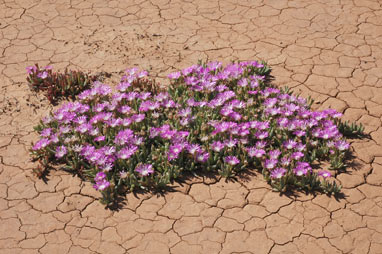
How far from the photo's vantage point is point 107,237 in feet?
16.5

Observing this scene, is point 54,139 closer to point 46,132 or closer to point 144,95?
point 46,132

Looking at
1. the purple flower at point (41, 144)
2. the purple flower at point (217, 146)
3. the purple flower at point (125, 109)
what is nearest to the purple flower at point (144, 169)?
the purple flower at point (217, 146)

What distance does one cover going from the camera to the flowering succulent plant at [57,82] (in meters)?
6.93

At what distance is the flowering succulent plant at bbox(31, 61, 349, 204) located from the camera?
5574 mm

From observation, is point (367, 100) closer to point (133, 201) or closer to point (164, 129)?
point (164, 129)

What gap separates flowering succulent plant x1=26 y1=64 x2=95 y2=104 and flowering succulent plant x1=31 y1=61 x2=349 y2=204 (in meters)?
0.28

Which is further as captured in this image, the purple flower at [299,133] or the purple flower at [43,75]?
the purple flower at [43,75]

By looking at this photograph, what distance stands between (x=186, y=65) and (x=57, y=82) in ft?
5.63

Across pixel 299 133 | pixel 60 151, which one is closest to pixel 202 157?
pixel 299 133

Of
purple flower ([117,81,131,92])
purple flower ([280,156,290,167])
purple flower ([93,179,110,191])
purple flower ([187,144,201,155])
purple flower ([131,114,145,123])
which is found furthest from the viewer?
purple flower ([117,81,131,92])

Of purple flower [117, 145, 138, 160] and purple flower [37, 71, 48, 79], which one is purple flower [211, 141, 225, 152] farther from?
purple flower [37, 71, 48, 79]

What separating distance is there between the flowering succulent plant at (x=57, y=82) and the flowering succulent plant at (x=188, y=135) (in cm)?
28

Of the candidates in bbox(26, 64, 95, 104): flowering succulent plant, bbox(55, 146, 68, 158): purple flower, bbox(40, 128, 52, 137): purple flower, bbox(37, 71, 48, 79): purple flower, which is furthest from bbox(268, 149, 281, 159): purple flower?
bbox(37, 71, 48, 79): purple flower

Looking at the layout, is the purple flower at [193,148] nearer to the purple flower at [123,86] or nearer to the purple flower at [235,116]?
the purple flower at [235,116]
